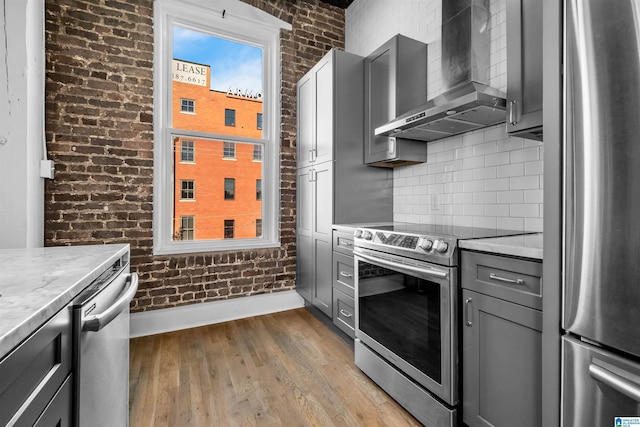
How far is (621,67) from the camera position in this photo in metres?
0.86

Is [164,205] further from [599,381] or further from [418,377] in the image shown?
[599,381]

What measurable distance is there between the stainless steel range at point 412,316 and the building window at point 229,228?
→ 158 centimetres

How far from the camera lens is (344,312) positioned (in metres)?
2.59

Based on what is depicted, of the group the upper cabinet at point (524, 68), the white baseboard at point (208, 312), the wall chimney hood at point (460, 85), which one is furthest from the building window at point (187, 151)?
the upper cabinet at point (524, 68)

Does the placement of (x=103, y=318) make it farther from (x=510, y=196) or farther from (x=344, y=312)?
(x=510, y=196)

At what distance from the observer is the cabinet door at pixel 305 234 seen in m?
3.17

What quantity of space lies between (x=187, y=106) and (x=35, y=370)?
9.58 feet

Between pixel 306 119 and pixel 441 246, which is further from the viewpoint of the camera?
pixel 306 119

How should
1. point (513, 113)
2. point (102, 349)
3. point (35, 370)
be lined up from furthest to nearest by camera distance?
point (513, 113), point (102, 349), point (35, 370)

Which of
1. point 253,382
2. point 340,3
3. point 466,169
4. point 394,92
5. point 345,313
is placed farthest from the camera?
point 340,3

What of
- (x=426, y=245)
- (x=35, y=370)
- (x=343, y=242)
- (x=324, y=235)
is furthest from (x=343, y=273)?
(x=35, y=370)

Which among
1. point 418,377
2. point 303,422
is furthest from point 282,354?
point 418,377

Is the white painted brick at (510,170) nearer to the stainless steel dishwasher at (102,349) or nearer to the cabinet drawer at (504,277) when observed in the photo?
the cabinet drawer at (504,277)

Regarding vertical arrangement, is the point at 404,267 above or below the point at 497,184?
below
